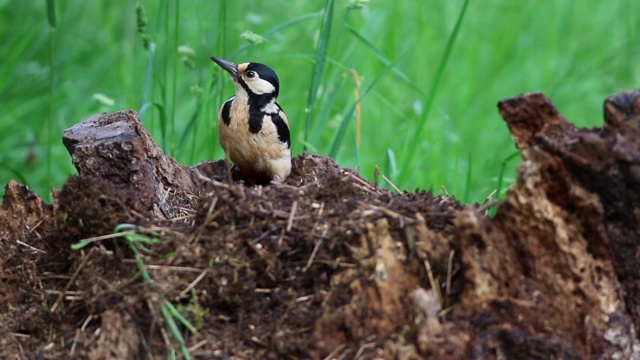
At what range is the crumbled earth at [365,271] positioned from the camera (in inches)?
135

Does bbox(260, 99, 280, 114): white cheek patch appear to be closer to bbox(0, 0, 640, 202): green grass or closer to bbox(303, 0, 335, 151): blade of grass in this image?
bbox(0, 0, 640, 202): green grass

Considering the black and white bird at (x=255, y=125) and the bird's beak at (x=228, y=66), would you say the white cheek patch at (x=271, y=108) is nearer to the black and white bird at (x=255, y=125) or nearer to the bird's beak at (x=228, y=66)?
the black and white bird at (x=255, y=125)

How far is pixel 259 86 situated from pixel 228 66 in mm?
229

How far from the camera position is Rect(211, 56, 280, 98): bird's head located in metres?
5.77

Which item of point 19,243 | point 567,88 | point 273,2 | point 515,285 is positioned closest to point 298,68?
point 273,2

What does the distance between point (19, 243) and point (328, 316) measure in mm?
1461

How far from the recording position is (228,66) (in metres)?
5.77

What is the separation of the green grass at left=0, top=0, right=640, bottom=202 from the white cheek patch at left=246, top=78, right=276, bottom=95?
1.56 ft

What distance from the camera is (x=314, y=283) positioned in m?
3.61

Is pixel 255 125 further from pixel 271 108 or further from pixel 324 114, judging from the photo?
pixel 324 114

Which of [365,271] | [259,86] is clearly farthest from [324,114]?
[365,271]

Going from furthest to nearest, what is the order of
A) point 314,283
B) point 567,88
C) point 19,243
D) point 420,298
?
point 567,88 < point 19,243 < point 314,283 < point 420,298

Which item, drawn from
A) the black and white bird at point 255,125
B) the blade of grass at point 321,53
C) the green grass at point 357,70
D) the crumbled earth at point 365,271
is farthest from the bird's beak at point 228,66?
the crumbled earth at point 365,271

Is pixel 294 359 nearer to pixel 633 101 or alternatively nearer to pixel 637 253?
pixel 637 253
